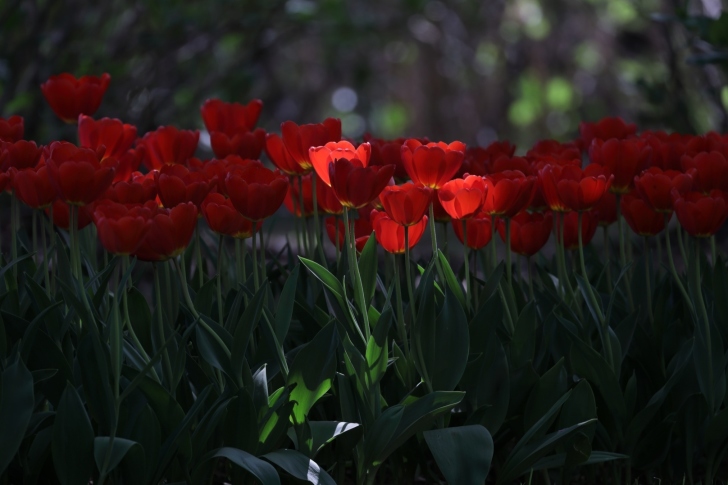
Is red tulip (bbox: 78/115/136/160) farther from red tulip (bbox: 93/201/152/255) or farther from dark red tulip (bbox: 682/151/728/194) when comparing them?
dark red tulip (bbox: 682/151/728/194)

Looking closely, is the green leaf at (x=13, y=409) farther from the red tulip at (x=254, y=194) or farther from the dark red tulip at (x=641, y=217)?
the dark red tulip at (x=641, y=217)

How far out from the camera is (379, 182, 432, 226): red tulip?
5.14 feet

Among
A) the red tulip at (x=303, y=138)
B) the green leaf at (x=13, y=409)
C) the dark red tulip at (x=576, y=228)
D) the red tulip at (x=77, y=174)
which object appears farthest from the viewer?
the dark red tulip at (x=576, y=228)

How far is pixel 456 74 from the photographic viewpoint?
961 cm

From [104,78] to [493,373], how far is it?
122cm

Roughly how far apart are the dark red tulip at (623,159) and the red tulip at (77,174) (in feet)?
3.23

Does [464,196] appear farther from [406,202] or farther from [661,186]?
[661,186]

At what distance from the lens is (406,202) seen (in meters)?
1.57

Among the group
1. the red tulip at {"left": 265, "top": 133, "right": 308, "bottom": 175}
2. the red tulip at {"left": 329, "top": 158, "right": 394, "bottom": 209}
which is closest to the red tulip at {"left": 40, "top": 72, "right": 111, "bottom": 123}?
the red tulip at {"left": 265, "top": 133, "right": 308, "bottom": 175}

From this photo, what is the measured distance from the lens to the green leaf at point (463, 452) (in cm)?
152

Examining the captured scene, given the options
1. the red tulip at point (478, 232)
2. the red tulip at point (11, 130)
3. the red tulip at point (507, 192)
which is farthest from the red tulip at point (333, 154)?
the red tulip at point (11, 130)

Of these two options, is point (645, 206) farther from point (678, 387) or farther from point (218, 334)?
point (218, 334)

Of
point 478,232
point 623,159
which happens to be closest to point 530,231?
point 478,232

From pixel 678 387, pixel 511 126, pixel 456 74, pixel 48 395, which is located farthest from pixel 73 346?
pixel 511 126
